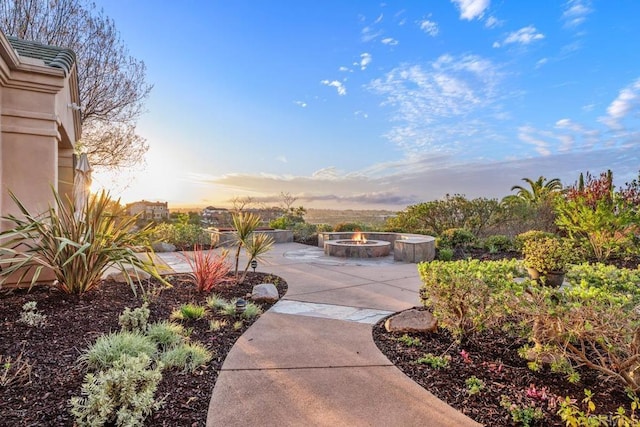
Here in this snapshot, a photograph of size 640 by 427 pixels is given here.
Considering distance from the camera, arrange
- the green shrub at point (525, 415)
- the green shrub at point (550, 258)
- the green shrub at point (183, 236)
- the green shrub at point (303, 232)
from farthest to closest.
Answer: the green shrub at point (303, 232) < the green shrub at point (183, 236) < the green shrub at point (550, 258) < the green shrub at point (525, 415)

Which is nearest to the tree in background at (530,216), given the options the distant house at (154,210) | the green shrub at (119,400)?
the green shrub at (119,400)

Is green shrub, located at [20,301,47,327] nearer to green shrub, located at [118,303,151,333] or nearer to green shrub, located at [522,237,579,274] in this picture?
green shrub, located at [118,303,151,333]

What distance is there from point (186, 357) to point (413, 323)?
7.34 ft

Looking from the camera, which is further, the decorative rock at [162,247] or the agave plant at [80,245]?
the decorative rock at [162,247]

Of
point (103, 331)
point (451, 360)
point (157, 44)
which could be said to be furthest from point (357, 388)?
point (157, 44)

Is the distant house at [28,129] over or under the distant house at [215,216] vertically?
over

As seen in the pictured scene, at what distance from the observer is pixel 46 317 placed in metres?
3.42

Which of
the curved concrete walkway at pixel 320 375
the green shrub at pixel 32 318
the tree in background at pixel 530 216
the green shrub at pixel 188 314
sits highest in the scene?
the tree in background at pixel 530 216

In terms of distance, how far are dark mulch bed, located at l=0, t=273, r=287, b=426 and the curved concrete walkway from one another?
6.7 inches

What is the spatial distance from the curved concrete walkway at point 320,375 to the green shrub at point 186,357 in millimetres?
207

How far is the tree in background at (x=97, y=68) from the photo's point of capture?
455 inches

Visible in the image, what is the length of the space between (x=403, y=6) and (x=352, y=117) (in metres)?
3.41

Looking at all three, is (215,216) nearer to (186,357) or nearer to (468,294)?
(186,357)

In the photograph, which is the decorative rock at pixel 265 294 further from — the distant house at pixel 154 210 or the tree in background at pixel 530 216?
the distant house at pixel 154 210
